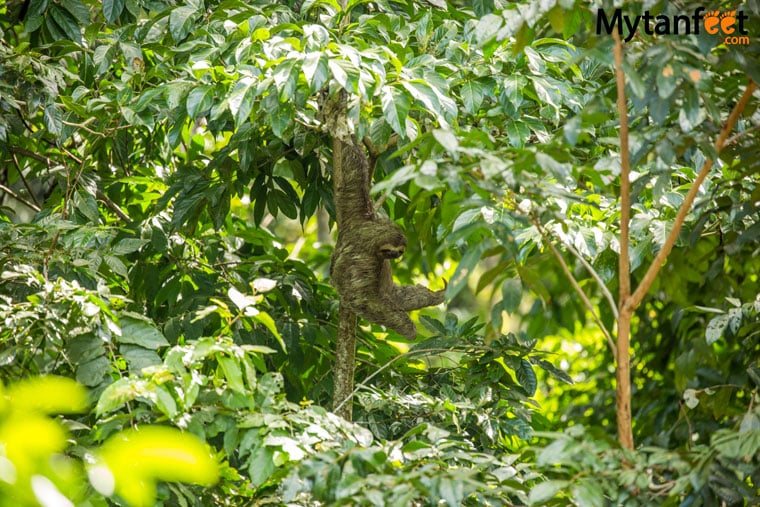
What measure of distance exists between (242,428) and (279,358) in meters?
0.81

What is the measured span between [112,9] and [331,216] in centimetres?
80

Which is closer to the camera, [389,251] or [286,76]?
[286,76]

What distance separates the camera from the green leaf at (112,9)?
1976 mm

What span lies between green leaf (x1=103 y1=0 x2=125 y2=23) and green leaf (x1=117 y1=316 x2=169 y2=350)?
90 cm

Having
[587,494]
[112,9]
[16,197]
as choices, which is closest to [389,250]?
[587,494]

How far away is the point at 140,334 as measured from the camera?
56.1 inches

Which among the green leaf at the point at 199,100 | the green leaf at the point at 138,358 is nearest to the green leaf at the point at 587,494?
the green leaf at the point at 138,358

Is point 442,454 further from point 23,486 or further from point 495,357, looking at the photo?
point 23,486

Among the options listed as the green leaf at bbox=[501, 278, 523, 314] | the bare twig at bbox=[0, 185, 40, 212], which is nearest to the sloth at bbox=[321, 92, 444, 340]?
the green leaf at bbox=[501, 278, 523, 314]

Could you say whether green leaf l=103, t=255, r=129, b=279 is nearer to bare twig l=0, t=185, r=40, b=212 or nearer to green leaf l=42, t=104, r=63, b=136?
green leaf l=42, t=104, r=63, b=136

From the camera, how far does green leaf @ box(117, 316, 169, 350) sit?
4.60 feet

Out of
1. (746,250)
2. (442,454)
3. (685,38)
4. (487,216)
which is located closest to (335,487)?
(442,454)

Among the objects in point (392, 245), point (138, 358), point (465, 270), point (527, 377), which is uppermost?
point (465, 270)

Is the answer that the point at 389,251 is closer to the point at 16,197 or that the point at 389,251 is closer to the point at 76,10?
the point at 76,10
